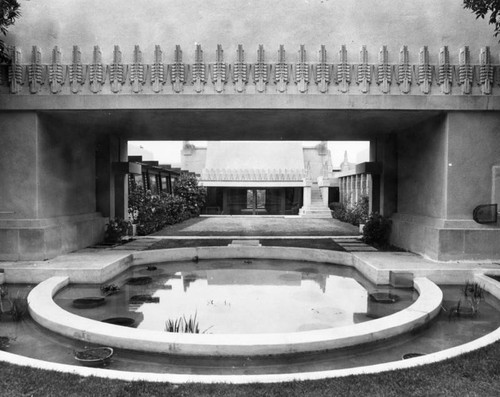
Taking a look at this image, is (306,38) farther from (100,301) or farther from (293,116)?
(100,301)

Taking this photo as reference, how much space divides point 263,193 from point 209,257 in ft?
70.1

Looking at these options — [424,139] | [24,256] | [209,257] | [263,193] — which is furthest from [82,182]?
[263,193]

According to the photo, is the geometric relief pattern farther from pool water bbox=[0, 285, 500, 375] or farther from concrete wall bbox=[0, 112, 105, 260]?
pool water bbox=[0, 285, 500, 375]

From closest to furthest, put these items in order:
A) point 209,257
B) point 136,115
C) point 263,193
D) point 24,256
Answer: point 24,256 → point 136,115 → point 209,257 → point 263,193

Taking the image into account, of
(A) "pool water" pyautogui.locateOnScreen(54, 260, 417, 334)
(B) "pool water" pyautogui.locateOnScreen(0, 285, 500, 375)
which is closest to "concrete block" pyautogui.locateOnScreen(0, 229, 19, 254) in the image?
(A) "pool water" pyautogui.locateOnScreen(54, 260, 417, 334)

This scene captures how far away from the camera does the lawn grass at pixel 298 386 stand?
3.67 m

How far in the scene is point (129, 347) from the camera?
4883 mm

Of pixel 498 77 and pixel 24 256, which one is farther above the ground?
pixel 498 77

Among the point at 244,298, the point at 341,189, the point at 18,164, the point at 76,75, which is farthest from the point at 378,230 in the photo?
the point at 341,189

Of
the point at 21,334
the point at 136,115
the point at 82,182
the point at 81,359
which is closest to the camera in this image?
the point at 81,359

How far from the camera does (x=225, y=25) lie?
1026 cm

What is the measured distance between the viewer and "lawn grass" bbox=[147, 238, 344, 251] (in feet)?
42.4

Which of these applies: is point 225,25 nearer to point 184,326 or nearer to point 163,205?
point 184,326

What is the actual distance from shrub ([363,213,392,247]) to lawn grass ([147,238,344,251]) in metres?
1.22
